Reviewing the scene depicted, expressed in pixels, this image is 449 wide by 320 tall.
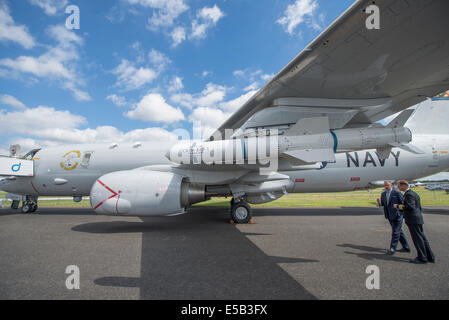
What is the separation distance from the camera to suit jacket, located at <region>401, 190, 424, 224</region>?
371 centimetres

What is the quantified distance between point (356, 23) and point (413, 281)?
361 cm

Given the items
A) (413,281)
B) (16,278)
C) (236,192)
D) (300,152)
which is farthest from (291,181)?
(16,278)

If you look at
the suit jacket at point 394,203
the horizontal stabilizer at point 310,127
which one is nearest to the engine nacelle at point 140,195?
the horizontal stabilizer at point 310,127

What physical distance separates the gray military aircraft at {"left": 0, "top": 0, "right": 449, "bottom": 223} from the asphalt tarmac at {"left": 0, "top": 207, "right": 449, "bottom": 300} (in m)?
1.47

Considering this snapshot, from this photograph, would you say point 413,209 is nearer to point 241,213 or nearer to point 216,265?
point 216,265

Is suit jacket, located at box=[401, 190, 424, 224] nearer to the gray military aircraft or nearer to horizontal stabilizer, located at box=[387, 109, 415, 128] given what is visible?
the gray military aircraft

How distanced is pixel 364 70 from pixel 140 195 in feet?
19.7

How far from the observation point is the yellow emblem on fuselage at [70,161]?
8.57m

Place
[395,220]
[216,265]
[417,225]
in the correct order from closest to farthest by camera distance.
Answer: [216,265] → [417,225] → [395,220]

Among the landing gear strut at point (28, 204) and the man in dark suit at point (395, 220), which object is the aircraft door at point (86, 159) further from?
the man in dark suit at point (395, 220)

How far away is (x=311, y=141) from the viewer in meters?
4.34

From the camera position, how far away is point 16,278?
118 inches

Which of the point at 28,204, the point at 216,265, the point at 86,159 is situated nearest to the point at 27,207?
the point at 28,204

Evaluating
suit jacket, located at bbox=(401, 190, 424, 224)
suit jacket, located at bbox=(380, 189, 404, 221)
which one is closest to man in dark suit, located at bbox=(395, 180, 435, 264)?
suit jacket, located at bbox=(401, 190, 424, 224)
